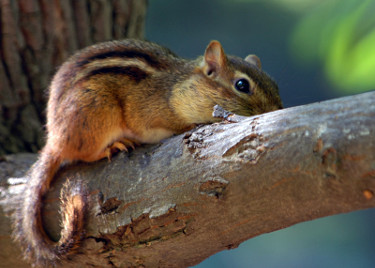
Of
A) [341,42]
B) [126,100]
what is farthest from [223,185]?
[341,42]

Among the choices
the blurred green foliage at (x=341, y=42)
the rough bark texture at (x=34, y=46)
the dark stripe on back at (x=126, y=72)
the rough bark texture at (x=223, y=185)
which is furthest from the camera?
the blurred green foliage at (x=341, y=42)

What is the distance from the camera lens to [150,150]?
1994mm

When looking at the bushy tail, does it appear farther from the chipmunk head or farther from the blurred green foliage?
the blurred green foliage

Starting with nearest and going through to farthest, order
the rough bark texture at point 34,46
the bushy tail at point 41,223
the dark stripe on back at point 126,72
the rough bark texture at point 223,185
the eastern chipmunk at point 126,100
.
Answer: the rough bark texture at point 223,185 < the bushy tail at point 41,223 < the eastern chipmunk at point 126,100 < the dark stripe on back at point 126,72 < the rough bark texture at point 34,46

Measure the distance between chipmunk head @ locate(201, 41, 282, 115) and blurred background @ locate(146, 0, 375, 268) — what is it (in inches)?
24.2

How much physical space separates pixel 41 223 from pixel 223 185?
3.37 ft

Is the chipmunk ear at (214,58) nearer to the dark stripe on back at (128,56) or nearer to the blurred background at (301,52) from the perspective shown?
the dark stripe on back at (128,56)

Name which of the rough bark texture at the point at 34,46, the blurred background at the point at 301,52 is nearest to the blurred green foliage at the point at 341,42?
the blurred background at the point at 301,52

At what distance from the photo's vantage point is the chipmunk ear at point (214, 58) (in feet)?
8.08

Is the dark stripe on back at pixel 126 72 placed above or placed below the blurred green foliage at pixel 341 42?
below

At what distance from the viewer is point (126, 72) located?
2.46m

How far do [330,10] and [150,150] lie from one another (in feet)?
7.41

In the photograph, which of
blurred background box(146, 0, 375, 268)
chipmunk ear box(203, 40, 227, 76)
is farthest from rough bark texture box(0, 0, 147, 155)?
chipmunk ear box(203, 40, 227, 76)

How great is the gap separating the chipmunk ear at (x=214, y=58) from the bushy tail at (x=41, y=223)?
1083mm
